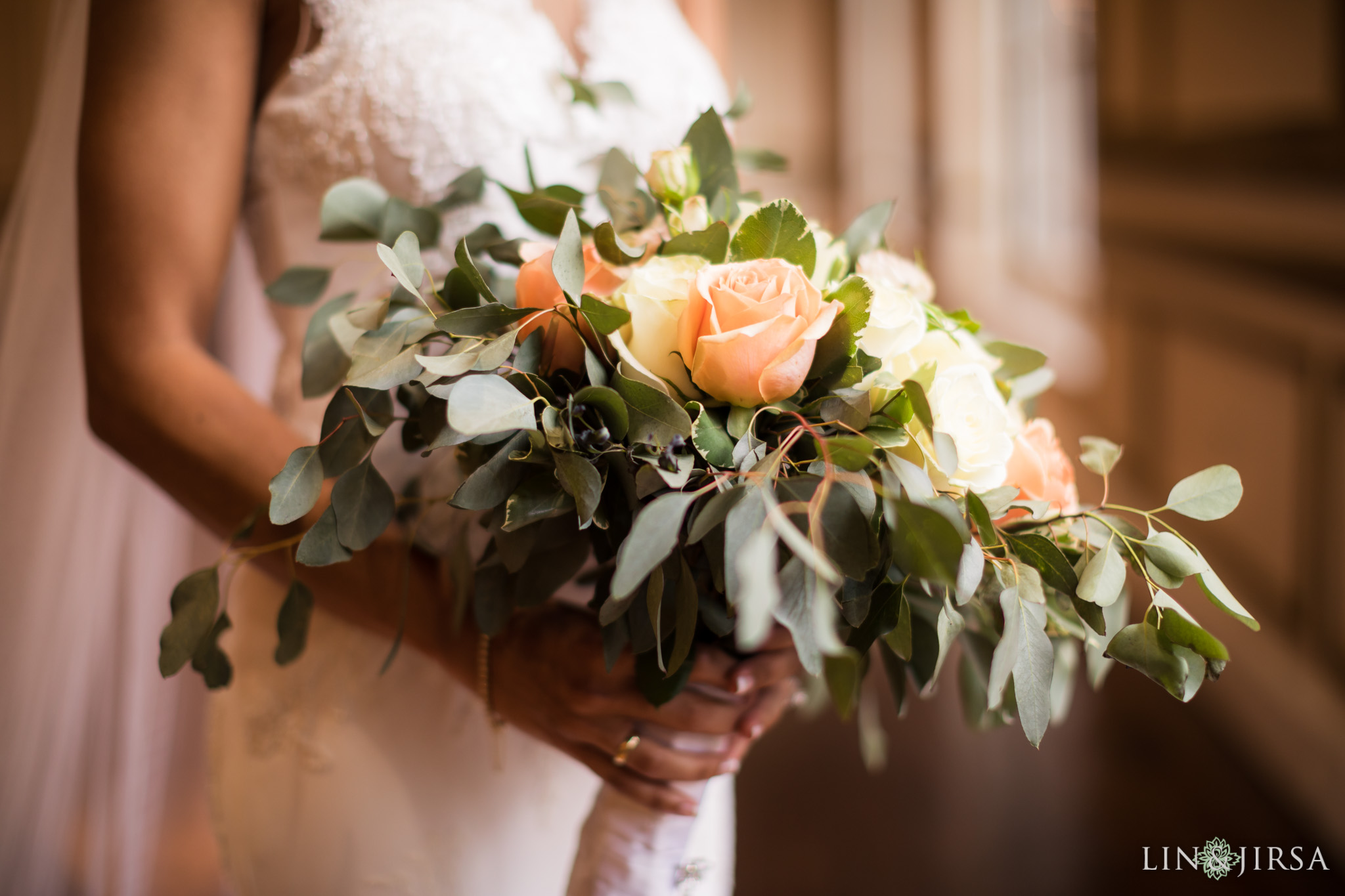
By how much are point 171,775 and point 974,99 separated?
612 cm

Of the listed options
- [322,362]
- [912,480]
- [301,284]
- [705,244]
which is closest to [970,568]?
[912,480]

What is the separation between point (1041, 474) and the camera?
1.96 ft

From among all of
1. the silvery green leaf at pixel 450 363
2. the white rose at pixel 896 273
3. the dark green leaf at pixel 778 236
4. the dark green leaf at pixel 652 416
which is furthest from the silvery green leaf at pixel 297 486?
the white rose at pixel 896 273

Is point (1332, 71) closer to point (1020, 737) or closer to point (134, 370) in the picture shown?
point (1020, 737)

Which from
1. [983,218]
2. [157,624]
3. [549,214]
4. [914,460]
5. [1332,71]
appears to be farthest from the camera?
[983,218]

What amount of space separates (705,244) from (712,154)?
5.2 inches

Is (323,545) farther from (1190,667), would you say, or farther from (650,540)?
(1190,667)

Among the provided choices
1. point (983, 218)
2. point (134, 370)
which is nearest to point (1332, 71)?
point (134, 370)

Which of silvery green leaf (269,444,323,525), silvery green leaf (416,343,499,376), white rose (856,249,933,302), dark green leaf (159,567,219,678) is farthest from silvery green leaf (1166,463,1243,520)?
dark green leaf (159,567,219,678)

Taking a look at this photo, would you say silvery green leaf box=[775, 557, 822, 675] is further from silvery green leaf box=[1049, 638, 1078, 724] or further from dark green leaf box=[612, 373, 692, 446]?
silvery green leaf box=[1049, 638, 1078, 724]

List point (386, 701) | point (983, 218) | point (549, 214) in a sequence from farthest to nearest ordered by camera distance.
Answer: point (983, 218), point (386, 701), point (549, 214)

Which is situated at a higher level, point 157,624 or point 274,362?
point 274,362

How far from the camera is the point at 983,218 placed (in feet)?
19.2

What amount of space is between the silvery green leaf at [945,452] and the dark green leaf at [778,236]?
0.50 feet
